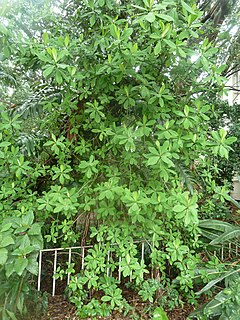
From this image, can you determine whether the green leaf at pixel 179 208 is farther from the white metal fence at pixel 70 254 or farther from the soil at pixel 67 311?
the soil at pixel 67 311

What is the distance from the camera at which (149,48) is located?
5.30ft

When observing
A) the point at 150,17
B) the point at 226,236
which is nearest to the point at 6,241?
the point at 150,17

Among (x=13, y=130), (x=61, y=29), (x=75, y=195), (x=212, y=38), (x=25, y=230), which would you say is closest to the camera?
(x=25, y=230)

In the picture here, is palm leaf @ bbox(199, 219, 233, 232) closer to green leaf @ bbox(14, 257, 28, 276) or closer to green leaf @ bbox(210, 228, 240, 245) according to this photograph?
green leaf @ bbox(210, 228, 240, 245)

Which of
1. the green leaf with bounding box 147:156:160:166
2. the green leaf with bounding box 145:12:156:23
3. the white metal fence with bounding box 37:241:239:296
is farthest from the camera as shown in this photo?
the white metal fence with bounding box 37:241:239:296

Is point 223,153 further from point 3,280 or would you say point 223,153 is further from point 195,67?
point 3,280

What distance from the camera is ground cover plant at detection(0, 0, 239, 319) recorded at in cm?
155

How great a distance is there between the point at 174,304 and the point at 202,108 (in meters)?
1.51

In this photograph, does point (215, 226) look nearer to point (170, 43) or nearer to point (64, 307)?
point (64, 307)

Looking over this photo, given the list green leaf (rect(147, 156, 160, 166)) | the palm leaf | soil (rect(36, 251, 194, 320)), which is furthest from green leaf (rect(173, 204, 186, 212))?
the palm leaf

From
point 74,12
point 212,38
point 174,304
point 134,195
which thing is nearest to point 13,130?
point 134,195

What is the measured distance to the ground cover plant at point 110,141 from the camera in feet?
5.07

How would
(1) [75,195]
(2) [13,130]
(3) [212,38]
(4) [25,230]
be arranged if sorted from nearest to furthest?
(4) [25,230] < (1) [75,195] < (2) [13,130] < (3) [212,38]

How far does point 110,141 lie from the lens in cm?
184
